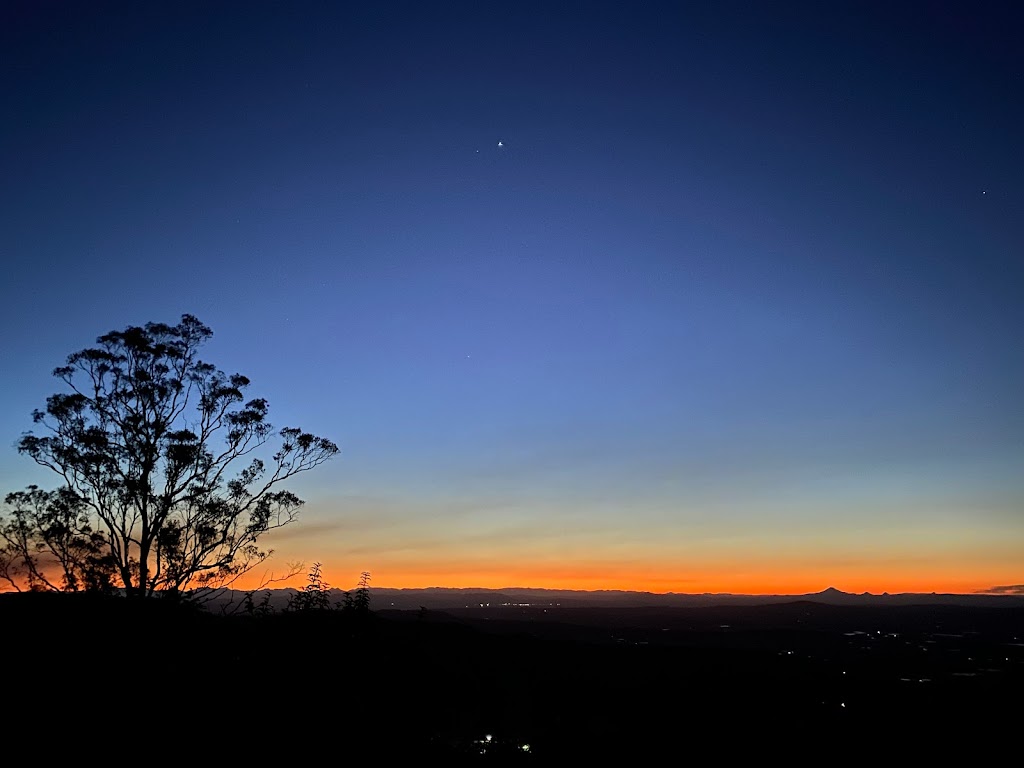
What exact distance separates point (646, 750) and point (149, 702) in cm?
1999

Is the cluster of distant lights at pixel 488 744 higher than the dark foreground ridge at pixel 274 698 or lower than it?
lower

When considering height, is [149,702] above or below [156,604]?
below

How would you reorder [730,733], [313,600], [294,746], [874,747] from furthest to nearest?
[874,747] → [730,733] → [313,600] → [294,746]

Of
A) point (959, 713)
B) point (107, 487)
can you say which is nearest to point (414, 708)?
point (107, 487)

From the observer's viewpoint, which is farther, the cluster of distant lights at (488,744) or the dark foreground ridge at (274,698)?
the cluster of distant lights at (488,744)

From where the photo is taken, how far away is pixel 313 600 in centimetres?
1738

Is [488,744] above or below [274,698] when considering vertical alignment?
below

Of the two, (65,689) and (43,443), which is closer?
(65,689)

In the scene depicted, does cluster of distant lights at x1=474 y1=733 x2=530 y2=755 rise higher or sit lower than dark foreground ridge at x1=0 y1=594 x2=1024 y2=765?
lower

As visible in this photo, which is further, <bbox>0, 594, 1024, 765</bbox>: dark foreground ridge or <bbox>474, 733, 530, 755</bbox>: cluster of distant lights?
<bbox>474, 733, 530, 755</bbox>: cluster of distant lights

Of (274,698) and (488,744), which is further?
(488,744)

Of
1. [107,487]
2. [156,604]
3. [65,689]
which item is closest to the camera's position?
[65,689]

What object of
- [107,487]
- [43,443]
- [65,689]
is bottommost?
[65,689]

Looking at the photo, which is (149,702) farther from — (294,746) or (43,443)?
(43,443)
